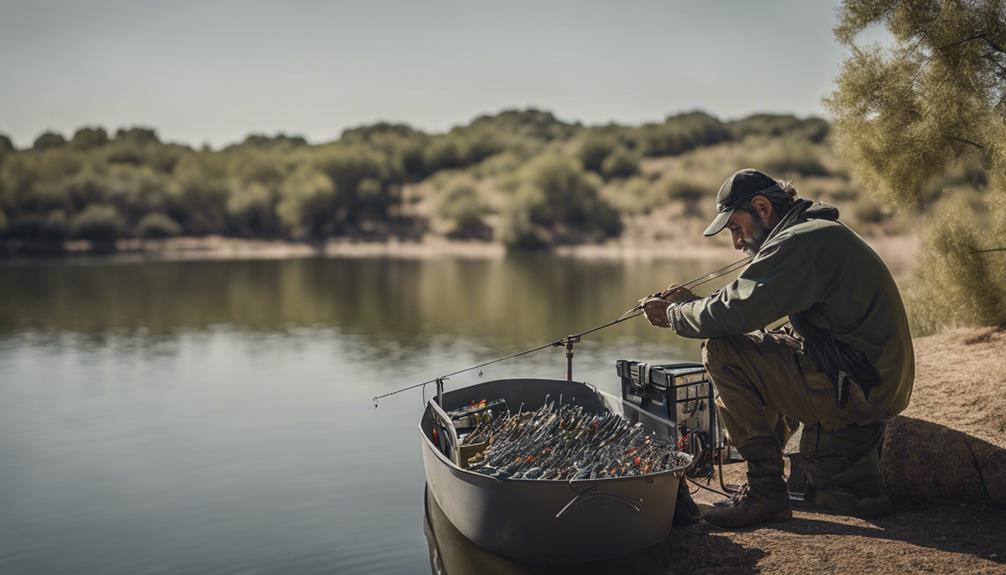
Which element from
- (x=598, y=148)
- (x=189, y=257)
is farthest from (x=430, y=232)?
(x=598, y=148)

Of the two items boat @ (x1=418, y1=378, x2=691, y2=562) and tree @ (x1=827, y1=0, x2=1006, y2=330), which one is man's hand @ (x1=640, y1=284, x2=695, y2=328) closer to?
boat @ (x1=418, y1=378, x2=691, y2=562)

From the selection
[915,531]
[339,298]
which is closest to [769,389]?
[915,531]

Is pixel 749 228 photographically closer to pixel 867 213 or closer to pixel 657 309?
pixel 657 309

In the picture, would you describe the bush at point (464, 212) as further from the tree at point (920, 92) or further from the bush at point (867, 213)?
the tree at point (920, 92)

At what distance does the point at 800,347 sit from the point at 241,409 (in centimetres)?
923

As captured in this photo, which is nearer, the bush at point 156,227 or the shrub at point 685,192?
the bush at point 156,227

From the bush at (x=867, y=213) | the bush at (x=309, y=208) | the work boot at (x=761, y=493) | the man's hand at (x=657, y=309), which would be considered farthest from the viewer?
the bush at (x=309, y=208)

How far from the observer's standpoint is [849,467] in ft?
19.1

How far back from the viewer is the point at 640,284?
106 ft

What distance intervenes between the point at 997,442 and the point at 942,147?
3904mm

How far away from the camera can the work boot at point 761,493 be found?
5566mm

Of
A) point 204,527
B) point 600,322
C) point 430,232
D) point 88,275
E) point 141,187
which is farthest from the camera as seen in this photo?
point 430,232

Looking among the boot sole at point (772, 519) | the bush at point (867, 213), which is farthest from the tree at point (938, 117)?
the bush at point (867, 213)

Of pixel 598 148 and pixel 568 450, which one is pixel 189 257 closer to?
pixel 598 148
